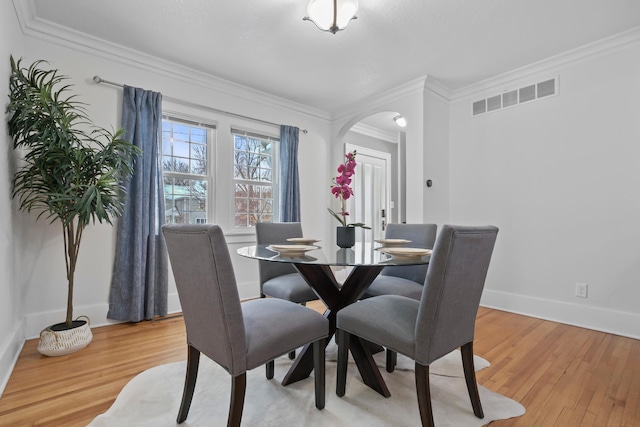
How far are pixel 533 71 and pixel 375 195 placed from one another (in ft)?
9.81

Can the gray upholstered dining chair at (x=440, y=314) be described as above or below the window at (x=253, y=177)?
below

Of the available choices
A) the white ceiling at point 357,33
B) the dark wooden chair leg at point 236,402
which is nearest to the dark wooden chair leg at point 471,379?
the dark wooden chair leg at point 236,402

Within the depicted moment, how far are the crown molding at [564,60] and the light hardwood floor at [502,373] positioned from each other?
2480 millimetres

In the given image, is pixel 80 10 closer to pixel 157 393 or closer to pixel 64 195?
pixel 64 195

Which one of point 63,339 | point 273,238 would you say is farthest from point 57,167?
point 273,238

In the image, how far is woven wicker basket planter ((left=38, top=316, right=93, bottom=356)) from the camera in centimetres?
212

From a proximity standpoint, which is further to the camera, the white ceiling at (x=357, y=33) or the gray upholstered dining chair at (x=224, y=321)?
the white ceiling at (x=357, y=33)

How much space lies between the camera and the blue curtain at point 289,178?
13.0 feet

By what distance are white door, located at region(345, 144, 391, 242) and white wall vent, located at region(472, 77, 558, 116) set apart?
213 centimetres

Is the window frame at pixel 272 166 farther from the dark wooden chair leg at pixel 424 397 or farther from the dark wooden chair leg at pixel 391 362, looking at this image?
the dark wooden chair leg at pixel 424 397

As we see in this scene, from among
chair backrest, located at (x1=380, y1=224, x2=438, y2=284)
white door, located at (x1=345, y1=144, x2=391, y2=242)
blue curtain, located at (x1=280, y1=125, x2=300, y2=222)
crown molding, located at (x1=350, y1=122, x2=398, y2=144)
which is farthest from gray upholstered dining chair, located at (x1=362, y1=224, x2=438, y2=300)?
crown molding, located at (x1=350, y1=122, x2=398, y2=144)

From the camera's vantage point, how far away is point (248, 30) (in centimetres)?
255

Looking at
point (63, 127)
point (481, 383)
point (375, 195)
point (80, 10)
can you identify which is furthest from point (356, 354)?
point (375, 195)

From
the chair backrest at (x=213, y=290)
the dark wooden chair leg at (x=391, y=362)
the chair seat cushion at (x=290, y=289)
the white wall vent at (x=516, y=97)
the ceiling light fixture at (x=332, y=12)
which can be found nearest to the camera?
the chair backrest at (x=213, y=290)
